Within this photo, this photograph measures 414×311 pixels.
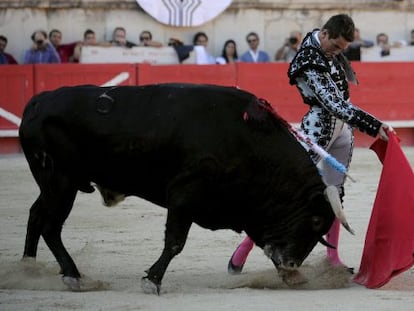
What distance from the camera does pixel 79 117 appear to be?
4.99 m

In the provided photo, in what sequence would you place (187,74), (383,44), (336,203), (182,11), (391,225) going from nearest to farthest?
(336,203)
(391,225)
(187,74)
(383,44)
(182,11)

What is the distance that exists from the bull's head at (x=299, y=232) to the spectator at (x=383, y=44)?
8.77 m

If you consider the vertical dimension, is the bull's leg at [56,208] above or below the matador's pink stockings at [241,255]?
above

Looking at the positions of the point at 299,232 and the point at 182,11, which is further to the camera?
the point at 182,11

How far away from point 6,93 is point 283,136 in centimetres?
705

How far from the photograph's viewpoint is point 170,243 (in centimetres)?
485

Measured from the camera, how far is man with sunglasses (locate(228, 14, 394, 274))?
16.2 feet

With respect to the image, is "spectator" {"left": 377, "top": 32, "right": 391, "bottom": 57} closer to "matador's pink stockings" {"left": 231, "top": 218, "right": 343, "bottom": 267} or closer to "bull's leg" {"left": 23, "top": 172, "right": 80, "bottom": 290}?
"matador's pink stockings" {"left": 231, "top": 218, "right": 343, "bottom": 267}

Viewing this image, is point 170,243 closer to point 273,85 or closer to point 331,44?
point 331,44

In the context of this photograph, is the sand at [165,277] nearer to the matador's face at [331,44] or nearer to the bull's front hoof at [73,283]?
the bull's front hoof at [73,283]

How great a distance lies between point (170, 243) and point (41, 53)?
297 inches

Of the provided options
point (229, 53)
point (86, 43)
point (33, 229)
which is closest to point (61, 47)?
point (86, 43)

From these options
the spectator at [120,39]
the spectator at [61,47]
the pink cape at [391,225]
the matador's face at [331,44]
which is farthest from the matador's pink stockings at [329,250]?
the spectator at [120,39]

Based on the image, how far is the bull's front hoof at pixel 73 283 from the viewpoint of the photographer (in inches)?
194
